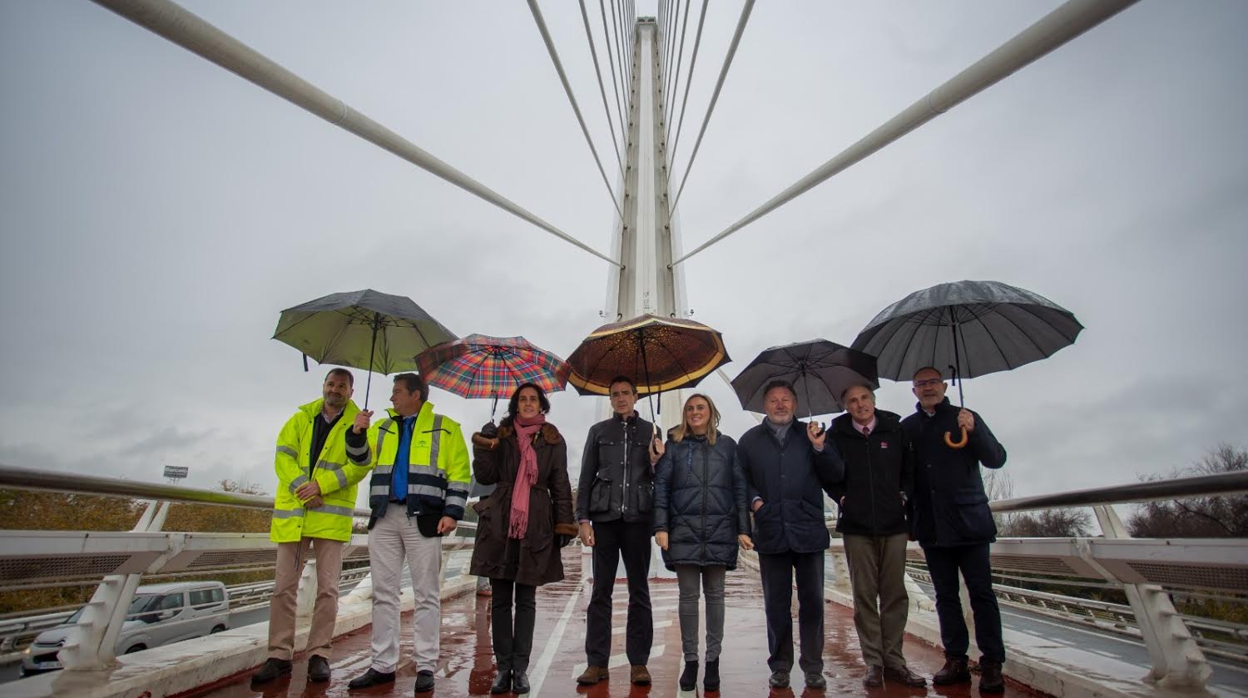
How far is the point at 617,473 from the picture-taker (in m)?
3.93

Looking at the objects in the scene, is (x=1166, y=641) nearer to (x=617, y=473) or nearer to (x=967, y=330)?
(x=967, y=330)

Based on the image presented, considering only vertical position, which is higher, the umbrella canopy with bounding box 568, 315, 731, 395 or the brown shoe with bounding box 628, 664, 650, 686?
the umbrella canopy with bounding box 568, 315, 731, 395

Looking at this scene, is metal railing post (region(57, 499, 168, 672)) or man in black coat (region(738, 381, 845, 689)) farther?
man in black coat (region(738, 381, 845, 689))

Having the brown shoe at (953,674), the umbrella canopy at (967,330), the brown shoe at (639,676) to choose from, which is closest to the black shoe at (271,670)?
the brown shoe at (639,676)

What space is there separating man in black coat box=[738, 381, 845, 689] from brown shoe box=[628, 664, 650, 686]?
0.68 m

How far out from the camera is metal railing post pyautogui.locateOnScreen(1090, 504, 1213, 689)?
290cm

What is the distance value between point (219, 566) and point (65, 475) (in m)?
1.41

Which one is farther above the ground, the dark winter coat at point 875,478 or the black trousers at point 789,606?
the dark winter coat at point 875,478

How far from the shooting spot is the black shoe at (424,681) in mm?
3463

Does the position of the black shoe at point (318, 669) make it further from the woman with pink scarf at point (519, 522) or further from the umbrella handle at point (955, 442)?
the umbrella handle at point (955, 442)

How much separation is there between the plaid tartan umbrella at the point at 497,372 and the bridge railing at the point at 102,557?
54.8 inches

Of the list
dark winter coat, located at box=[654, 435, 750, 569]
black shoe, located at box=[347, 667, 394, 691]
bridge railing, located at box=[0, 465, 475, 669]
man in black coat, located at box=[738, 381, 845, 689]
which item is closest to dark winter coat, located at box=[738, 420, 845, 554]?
man in black coat, located at box=[738, 381, 845, 689]

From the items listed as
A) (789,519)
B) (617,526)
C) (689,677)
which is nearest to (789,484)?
(789,519)

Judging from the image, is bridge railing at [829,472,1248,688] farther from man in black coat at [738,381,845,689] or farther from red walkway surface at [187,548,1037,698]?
man in black coat at [738,381,845,689]
